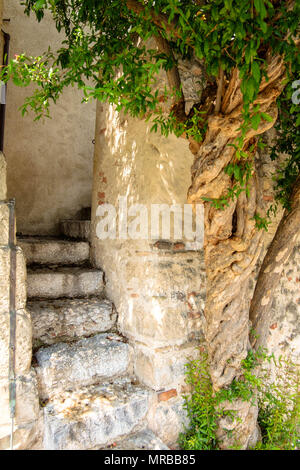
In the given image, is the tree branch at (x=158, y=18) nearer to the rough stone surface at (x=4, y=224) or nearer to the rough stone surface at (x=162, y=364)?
the rough stone surface at (x=4, y=224)

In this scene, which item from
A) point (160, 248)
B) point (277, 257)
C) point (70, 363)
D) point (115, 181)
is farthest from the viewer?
point (115, 181)

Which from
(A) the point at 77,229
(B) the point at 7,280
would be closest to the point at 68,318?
(B) the point at 7,280

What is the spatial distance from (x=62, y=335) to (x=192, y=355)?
0.97 meters

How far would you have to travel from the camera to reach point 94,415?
1984mm

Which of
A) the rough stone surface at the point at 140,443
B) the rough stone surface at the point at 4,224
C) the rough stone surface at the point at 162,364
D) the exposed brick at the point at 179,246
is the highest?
the rough stone surface at the point at 4,224

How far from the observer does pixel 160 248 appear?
7.68 feet

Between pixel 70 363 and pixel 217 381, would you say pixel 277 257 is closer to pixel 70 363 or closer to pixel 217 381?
pixel 217 381

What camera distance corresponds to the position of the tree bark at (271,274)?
8.27 ft

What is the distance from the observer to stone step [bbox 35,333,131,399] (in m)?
2.09

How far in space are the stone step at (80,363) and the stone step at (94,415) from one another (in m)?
0.07

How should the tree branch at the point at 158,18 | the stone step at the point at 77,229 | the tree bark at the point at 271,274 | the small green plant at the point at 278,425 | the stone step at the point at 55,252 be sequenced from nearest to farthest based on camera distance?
the tree branch at the point at 158,18 < the small green plant at the point at 278,425 < the tree bark at the point at 271,274 < the stone step at the point at 55,252 < the stone step at the point at 77,229

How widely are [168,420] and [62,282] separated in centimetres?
128

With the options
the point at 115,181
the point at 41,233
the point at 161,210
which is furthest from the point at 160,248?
the point at 41,233

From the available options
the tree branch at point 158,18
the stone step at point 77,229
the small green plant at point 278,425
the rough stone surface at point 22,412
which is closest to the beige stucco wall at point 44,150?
the stone step at point 77,229
